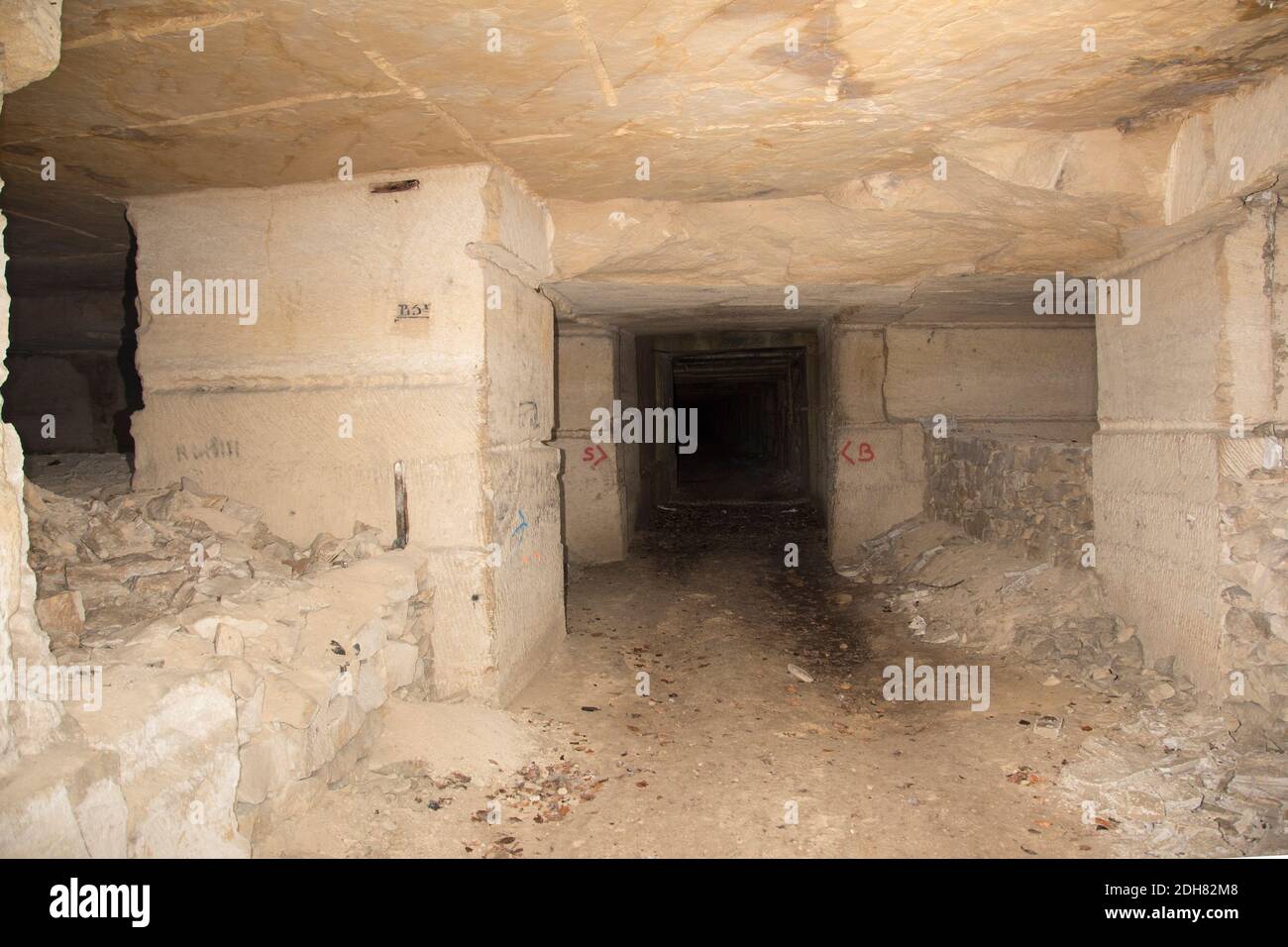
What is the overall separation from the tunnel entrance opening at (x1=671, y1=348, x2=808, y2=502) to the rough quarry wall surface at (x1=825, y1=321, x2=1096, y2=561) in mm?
3426

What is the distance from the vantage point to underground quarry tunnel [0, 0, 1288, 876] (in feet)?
8.63

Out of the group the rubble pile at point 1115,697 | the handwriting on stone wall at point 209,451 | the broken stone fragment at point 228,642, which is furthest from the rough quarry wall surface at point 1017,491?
the handwriting on stone wall at point 209,451

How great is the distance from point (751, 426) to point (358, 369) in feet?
62.5

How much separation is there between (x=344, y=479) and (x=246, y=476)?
56cm

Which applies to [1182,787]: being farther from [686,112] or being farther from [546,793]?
[686,112]

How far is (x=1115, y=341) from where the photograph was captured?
4.84 meters

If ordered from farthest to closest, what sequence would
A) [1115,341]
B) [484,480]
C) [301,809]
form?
[1115,341]
[484,480]
[301,809]

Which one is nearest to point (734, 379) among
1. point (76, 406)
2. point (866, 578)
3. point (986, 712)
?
point (866, 578)

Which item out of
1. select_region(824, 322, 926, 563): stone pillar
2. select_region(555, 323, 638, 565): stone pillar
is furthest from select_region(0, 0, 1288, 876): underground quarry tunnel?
select_region(555, 323, 638, 565): stone pillar

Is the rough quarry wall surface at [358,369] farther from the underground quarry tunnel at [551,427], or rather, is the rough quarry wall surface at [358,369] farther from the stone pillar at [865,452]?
the stone pillar at [865,452]

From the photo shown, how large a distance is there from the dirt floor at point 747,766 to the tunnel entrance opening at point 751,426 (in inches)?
256

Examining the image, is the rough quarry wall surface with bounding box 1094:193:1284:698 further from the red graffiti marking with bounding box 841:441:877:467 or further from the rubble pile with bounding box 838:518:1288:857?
the red graffiti marking with bounding box 841:441:877:467

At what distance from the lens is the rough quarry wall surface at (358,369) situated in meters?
4.03

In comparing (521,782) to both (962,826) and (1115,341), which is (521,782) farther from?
(1115,341)
